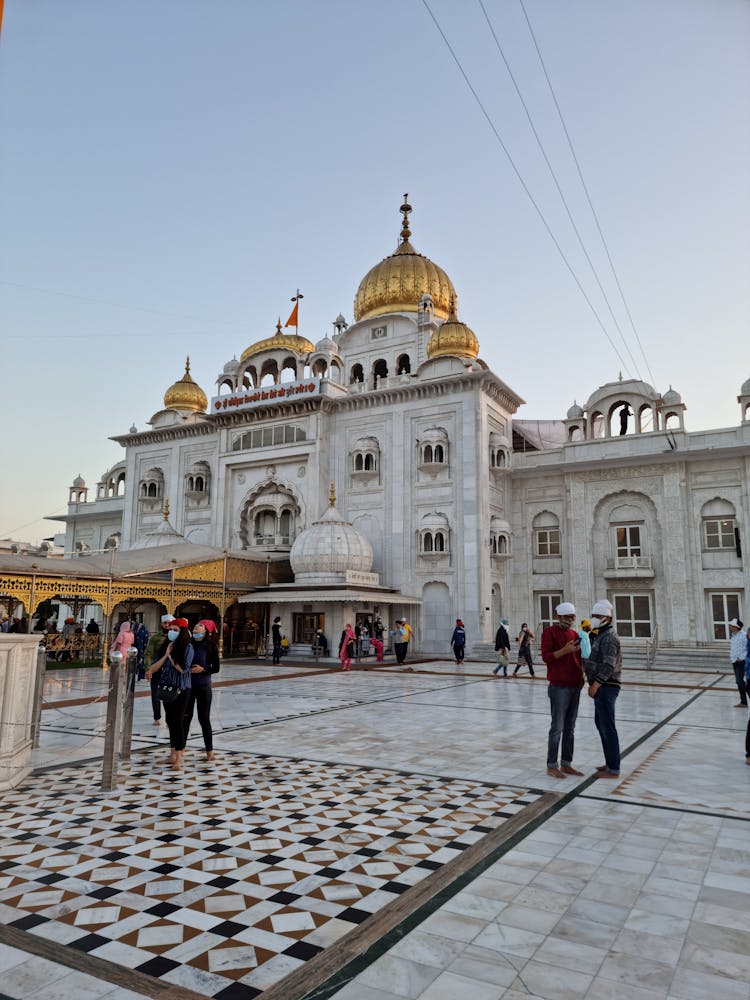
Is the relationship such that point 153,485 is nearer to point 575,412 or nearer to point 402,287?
point 402,287

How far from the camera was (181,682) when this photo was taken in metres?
6.32

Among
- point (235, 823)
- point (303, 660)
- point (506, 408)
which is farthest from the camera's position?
point (506, 408)

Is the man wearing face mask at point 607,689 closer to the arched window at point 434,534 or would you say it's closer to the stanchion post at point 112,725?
the stanchion post at point 112,725

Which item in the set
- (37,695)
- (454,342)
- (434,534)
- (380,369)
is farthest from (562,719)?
(380,369)

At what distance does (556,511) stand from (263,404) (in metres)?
12.3

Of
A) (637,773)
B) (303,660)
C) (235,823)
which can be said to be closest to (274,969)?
(235,823)

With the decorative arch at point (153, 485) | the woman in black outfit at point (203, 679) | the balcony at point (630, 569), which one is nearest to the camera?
the woman in black outfit at point (203, 679)

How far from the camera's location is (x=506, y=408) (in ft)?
87.7

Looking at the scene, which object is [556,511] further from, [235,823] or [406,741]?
[235,823]

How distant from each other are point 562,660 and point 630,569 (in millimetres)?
18664

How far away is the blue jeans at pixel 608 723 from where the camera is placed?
5.88m

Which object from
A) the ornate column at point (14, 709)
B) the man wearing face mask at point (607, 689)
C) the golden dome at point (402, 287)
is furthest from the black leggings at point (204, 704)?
the golden dome at point (402, 287)

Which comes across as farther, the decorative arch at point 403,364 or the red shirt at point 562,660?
the decorative arch at point 403,364

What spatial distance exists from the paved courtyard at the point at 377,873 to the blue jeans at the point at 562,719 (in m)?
0.33
